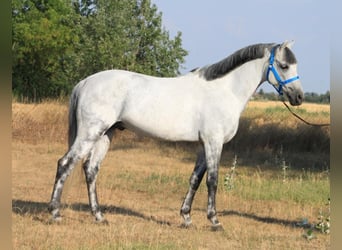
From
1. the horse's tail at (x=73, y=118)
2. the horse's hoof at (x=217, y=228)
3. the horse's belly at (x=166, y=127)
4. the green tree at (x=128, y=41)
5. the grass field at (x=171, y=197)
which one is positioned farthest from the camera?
the green tree at (x=128, y=41)

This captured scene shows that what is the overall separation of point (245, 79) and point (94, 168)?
206 centimetres

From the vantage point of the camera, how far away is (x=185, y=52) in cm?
3256

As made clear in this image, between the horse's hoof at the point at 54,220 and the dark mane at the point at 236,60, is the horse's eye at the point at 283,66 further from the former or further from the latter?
the horse's hoof at the point at 54,220

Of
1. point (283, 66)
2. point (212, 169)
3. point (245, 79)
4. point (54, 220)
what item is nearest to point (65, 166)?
→ point (54, 220)

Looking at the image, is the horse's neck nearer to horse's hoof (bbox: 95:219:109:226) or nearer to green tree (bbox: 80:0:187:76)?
horse's hoof (bbox: 95:219:109:226)

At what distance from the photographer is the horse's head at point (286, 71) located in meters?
5.11

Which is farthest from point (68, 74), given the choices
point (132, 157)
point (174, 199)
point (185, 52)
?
point (174, 199)

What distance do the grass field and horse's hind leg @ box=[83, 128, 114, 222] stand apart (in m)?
0.12

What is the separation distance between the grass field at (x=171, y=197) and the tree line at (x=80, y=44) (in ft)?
38.3

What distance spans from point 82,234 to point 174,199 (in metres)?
2.69

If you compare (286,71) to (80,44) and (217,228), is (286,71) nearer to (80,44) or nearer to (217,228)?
(217,228)

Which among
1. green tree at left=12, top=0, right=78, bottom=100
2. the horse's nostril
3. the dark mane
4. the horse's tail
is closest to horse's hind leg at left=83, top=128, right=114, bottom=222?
the horse's tail

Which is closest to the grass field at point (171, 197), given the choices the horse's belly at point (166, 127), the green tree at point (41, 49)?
the horse's belly at point (166, 127)

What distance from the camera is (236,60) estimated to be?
17.4ft
